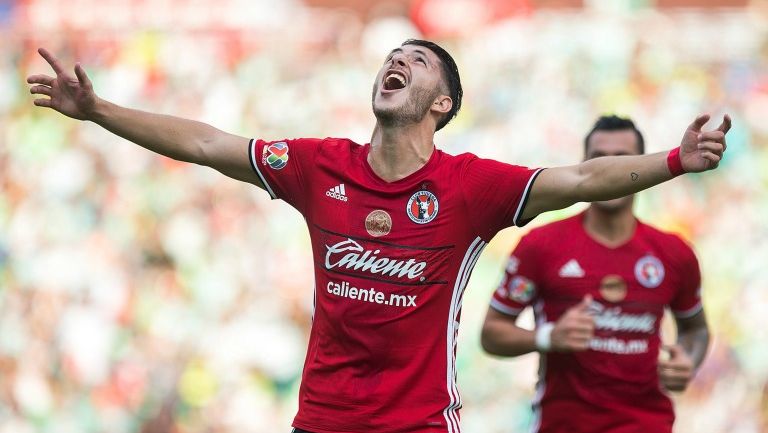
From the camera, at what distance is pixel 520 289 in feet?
17.1

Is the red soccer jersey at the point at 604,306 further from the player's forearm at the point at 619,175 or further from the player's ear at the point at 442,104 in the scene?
the player's forearm at the point at 619,175

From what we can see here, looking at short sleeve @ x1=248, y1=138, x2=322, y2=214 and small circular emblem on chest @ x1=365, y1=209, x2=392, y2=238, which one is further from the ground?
short sleeve @ x1=248, y1=138, x2=322, y2=214

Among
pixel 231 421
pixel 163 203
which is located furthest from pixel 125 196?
pixel 231 421

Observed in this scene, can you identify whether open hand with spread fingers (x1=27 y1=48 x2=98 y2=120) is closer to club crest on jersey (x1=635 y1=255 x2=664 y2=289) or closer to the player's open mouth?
the player's open mouth

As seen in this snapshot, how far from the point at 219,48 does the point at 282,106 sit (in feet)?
2.62

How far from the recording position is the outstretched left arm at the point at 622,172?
3564 mm

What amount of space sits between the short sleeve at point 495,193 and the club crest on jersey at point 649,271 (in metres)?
1.33

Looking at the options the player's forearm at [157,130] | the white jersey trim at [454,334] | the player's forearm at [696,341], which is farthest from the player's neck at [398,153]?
the player's forearm at [696,341]

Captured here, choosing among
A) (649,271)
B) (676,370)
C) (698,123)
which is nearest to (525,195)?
(698,123)

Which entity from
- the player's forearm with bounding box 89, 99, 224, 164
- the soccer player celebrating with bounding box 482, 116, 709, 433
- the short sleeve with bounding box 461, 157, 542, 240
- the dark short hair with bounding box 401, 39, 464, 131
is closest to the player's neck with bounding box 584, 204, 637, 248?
the soccer player celebrating with bounding box 482, 116, 709, 433

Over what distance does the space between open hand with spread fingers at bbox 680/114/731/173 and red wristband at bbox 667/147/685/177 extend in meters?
0.01

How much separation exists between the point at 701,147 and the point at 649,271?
170 centimetres

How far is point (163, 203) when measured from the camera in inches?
410

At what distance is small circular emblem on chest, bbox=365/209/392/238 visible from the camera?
3.96 m
